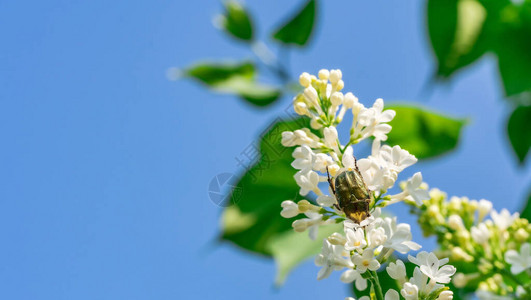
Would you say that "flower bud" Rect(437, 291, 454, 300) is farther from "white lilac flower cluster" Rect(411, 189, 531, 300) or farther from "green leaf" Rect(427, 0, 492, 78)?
"green leaf" Rect(427, 0, 492, 78)

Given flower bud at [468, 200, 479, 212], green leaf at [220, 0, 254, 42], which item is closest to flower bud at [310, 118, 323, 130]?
flower bud at [468, 200, 479, 212]

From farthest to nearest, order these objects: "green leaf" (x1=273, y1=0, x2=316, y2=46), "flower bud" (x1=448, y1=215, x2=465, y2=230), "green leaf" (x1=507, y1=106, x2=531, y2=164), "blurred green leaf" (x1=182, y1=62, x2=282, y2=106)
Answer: "blurred green leaf" (x1=182, y1=62, x2=282, y2=106), "green leaf" (x1=273, y1=0, x2=316, y2=46), "green leaf" (x1=507, y1=106, x2=531, y2=164), "flower bud" (x1=448, y1=215, x2=465, y2=230)

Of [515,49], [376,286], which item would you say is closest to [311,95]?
[376,286]

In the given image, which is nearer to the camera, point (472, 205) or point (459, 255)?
point (459, 255)

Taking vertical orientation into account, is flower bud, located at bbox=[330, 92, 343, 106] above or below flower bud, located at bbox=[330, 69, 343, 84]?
below

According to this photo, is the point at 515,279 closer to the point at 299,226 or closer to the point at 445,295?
the point at 445,295

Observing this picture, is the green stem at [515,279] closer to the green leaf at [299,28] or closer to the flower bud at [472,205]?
the flower bud at [472,205]
